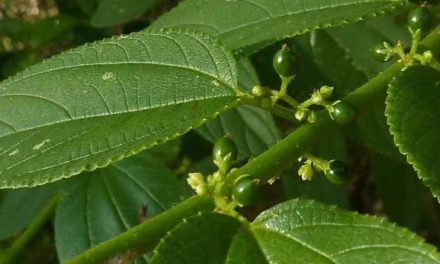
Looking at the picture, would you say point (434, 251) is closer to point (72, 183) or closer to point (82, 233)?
point (82, 233)

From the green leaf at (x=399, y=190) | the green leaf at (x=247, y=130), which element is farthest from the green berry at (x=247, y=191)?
the green leaf at (x=399, y=190)

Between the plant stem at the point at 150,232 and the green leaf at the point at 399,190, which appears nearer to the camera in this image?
the plant stem at the point at 150,232

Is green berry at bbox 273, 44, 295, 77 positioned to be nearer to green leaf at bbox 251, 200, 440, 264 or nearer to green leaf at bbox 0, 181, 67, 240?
green leaf at bbox 251, 200, 440, 264

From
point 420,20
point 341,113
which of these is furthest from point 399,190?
point 341,113

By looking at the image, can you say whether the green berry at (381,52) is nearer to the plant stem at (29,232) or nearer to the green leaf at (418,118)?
the green leaf at (418,118)

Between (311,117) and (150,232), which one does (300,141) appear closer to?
(311,117)

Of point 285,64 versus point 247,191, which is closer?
point 247,191
